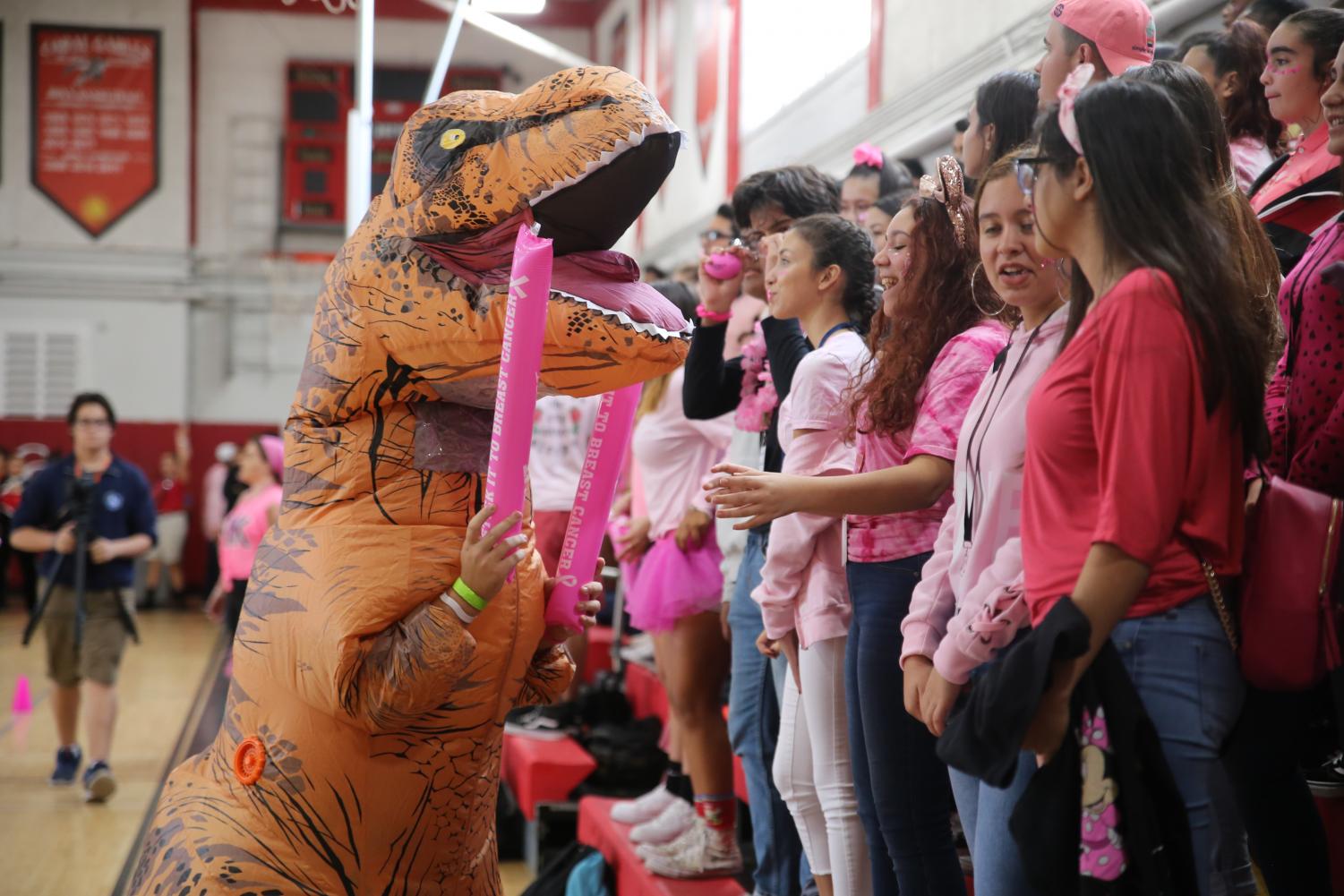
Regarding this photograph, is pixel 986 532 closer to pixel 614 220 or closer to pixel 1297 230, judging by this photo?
pixel 614 220

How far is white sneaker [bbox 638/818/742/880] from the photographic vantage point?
3.30 metres

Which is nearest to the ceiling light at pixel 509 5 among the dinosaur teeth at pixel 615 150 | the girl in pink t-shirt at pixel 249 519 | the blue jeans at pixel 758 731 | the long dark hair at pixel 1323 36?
the girl in pink t-shirt at pixel 249 519

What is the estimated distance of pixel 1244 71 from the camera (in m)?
2.61

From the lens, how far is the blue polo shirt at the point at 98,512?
5.73 m

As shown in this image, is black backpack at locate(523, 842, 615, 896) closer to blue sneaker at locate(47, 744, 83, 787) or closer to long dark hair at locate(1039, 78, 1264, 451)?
long dark hair at locate(1039, 78, 1264, 451)

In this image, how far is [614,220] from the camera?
1.71 meters

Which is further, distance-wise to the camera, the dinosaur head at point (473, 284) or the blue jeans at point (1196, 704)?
the dinosaur head at point (473, 284)

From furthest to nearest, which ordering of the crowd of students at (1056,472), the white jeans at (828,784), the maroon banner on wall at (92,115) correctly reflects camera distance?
the maroon banner on wall at (92,115), the white jeans at (828,784), the crowd of students at (1056,472)

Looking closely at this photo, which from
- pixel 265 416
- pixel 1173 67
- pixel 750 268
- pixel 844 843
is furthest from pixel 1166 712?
pixel 265 416

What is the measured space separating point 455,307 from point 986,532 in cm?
75

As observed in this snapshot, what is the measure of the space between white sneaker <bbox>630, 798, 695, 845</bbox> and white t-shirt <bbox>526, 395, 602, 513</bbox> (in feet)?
4.57

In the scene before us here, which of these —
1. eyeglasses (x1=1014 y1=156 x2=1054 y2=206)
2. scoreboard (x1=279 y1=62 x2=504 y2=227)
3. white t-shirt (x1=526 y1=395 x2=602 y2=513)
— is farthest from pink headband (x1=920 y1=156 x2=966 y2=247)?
scoreboard (x1=279 y1=62 x2=504 y2=227)

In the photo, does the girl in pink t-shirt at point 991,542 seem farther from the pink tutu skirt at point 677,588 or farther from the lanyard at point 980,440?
the pink tutu skirt at point 677,588

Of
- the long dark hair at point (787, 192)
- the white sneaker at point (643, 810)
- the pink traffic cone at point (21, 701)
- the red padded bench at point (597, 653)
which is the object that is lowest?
the pink traffic cone at point (21, 701)
